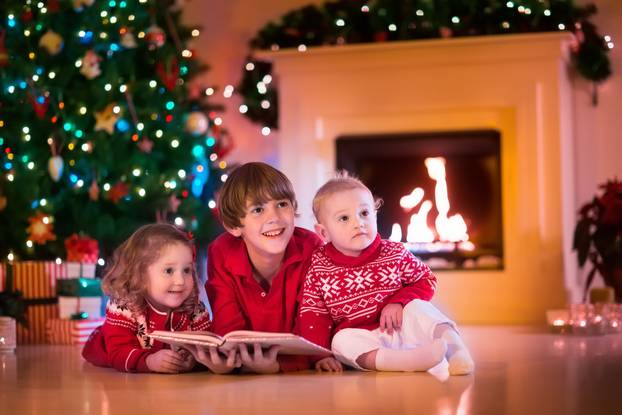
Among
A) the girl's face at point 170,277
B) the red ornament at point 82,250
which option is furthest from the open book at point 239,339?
the red ornament at point 82,250

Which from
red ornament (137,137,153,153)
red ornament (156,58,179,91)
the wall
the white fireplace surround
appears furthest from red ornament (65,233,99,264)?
the wall

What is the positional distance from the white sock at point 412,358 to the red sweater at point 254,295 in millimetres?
315

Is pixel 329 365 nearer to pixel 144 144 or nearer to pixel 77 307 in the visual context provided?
pixel 77 307

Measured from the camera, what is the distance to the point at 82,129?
446 centimetres

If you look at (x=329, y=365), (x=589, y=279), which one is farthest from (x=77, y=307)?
(x=589, y=279)

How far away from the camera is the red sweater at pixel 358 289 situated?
254 cm

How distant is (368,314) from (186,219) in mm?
2218

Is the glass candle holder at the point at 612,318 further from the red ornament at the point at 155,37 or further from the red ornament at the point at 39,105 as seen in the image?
the red ornament at the point at 39,105

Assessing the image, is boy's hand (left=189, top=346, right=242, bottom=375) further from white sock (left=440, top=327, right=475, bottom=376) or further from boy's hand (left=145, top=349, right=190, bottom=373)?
white sock (left=440, top=327, right=475, bottom=376)

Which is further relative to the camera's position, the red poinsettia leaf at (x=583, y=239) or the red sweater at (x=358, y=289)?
the red poinsettia leaf at (x=583, y=239)

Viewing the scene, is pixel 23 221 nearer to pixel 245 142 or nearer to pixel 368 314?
pixel 245 142

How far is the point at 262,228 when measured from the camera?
8.55 ft

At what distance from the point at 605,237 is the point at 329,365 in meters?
2.25

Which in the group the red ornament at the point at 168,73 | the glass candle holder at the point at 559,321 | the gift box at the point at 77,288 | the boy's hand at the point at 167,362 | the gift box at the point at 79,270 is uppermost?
the red ornament at the point at 168,73
